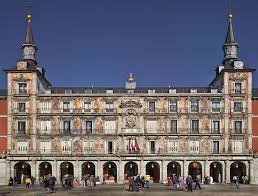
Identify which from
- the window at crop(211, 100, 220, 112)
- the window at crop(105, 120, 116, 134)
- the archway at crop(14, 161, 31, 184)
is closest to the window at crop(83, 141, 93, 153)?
the window at crop(105, 120, 116, 134)

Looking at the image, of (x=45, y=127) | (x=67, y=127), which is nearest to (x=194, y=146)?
(x=67, y=127)

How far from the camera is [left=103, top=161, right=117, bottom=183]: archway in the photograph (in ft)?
254

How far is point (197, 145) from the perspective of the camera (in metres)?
75.9

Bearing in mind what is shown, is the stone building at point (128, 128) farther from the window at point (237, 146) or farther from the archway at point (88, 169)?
the archway at point (88, 169)

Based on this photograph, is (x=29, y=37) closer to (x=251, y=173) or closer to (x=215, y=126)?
(x=215, y=126)

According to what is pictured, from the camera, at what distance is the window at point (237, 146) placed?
75375 mm

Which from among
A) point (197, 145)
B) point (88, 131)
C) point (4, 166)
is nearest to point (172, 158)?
point (197, 145)

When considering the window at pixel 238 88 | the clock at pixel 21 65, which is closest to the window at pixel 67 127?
the clock at pixel 21 65

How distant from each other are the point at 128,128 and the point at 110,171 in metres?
9.17

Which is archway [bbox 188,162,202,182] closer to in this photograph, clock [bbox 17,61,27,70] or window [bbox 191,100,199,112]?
window [bbox 191,100,199,112]

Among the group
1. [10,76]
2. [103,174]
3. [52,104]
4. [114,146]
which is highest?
[10,76]

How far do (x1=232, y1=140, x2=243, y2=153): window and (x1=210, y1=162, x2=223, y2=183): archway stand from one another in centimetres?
370

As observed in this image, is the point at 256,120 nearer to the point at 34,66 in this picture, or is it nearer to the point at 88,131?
the point at 88,131

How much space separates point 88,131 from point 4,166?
15.0 meters
